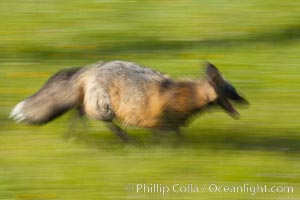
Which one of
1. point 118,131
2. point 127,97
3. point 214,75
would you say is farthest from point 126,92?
point 214,75

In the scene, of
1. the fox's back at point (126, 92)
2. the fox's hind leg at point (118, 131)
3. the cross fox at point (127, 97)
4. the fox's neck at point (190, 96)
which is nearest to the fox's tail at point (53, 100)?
the cross fox at point (127, 97)

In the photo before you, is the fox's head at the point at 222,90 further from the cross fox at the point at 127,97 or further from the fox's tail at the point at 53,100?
the fox's tail at the point at 53,100

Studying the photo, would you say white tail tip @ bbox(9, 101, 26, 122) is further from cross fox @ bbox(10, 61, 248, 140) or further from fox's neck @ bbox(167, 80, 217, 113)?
fox's neck @ bbox(167, 80, 217, 113)

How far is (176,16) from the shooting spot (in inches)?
534

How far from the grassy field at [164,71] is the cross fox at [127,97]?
216mm

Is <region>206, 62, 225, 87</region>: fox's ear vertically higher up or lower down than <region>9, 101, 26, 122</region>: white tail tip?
higher up

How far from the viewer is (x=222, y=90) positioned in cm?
857

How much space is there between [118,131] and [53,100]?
2.09ft

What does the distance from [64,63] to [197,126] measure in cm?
287

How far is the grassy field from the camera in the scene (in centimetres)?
758

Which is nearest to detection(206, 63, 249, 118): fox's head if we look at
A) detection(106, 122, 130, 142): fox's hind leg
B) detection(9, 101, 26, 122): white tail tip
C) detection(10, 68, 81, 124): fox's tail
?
detection(106, 122, 130, 142): fox's hind leg

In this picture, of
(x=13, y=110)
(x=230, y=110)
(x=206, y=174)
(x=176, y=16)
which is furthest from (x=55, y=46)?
(x=206, y=174)

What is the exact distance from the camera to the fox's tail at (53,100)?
8.49 m

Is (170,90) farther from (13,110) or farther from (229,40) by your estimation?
(229,40)
